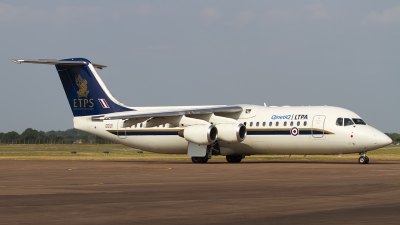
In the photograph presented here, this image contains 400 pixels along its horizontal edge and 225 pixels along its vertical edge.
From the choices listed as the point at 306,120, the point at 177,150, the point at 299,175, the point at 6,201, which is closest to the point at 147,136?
the point at 177,150

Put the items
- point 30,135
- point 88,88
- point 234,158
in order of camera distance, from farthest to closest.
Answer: point 30,135 → point 88,88 → point 234,158

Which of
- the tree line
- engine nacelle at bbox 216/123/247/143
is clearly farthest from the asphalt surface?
the tree line

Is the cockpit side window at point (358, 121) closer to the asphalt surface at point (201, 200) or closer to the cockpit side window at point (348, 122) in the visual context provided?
the cockpit side window at point (348, 122)

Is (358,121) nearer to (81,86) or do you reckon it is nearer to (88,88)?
(88,88)

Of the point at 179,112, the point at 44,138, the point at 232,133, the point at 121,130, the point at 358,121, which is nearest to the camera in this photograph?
the point at 358,121

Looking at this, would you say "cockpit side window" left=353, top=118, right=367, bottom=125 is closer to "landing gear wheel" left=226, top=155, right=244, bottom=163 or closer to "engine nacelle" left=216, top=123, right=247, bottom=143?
"engine nacelle" left=216, top=123, right=247, bottom=143

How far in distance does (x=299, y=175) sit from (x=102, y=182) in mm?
7313

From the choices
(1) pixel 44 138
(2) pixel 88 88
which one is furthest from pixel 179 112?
(1) pixel 44 138

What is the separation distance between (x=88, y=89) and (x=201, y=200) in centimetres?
2714

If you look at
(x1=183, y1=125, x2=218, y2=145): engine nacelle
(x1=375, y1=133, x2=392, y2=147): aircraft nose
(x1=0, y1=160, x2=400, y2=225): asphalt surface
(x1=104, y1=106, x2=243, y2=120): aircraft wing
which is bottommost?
(x1=0, y1=160, x2=400, y2=225): asphalt surface

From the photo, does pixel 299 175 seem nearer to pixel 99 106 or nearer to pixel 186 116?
pixel 186 116

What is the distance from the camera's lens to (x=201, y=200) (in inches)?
599

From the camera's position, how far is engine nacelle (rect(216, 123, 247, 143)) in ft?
119

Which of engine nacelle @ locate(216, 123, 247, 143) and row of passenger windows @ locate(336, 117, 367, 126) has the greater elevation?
row of passenger windows @ locate(336, 117, 367, 126)
